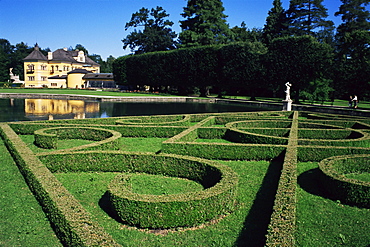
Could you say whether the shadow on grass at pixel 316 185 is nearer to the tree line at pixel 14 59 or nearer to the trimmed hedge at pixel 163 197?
the trimmed hedge at pixel 163 197

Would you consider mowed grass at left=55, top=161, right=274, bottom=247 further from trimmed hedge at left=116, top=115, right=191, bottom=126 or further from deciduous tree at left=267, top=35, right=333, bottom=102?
deciduous tree at left=267, top=35, right=333, bottom=102

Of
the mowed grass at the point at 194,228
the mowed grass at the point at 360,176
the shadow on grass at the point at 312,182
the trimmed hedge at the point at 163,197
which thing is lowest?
the mowed grass at the point at 194,228

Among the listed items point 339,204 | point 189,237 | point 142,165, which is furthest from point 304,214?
point 142,165

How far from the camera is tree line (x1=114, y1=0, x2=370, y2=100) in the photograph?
3775cm

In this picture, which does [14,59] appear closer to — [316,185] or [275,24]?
[275,24]

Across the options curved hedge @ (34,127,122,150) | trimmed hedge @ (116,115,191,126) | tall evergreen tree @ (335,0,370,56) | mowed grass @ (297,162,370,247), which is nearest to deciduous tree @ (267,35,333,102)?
tall evergreen tree @ (335,0,370,56)

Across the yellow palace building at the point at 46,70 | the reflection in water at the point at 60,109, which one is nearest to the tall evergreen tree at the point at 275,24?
the reflection in water at the point at 60,109

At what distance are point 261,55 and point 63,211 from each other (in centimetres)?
3951

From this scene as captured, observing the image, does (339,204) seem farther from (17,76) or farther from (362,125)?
(17,76)

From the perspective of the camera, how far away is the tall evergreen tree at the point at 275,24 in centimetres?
6078

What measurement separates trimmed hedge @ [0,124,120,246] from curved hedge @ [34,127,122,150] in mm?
3335

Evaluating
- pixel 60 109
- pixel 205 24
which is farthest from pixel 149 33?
pixel 60 109

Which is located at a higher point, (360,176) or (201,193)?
(201,193)

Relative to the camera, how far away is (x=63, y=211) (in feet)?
16.8
